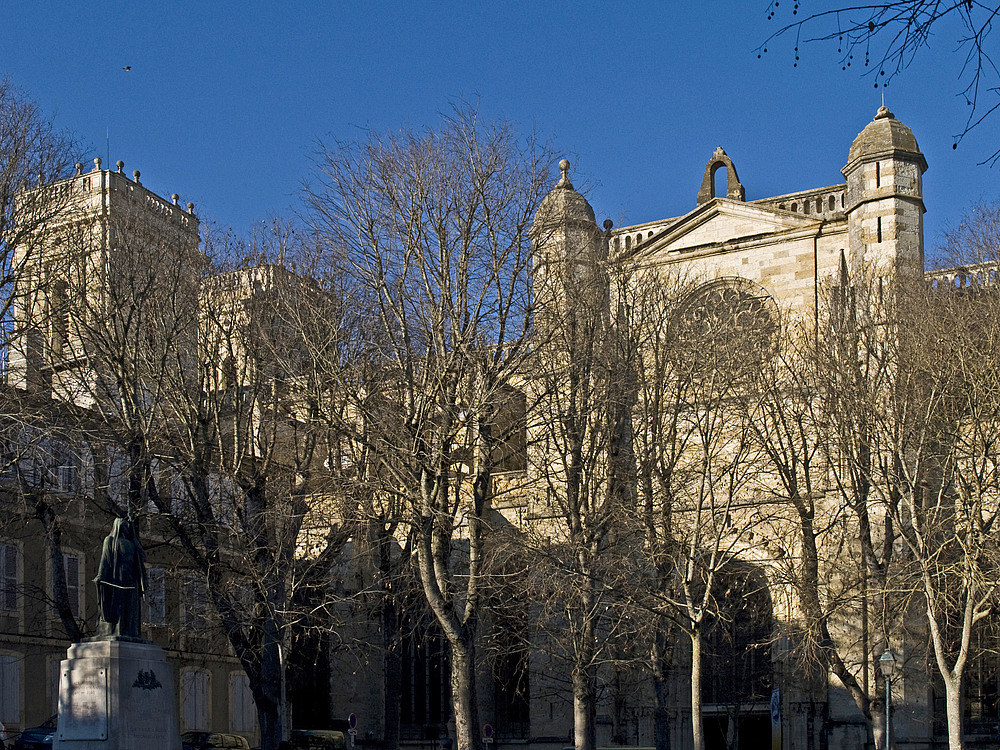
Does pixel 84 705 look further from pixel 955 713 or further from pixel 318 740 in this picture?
pixel 318 740

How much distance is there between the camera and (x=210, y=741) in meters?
26.8

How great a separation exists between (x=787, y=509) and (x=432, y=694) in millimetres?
12823

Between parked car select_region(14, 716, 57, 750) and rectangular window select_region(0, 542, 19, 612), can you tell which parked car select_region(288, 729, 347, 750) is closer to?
parked car select_region(14, 716, 57, 750)

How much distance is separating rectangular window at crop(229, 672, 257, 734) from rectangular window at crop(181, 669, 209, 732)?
3.93ft

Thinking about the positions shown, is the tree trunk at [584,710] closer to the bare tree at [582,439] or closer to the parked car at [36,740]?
the bare tree at [582,439]

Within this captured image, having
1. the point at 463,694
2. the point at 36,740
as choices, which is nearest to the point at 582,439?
the point at 463,694

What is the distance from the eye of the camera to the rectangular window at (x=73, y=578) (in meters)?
29.1

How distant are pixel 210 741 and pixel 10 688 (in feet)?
14.2

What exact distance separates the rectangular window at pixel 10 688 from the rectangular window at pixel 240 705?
8.33 metres

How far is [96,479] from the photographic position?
23.1m

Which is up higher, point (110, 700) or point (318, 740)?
point (110, 700)

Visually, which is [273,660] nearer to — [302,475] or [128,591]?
[302,475]

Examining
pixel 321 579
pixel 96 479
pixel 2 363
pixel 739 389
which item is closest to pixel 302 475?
pixel 321 579

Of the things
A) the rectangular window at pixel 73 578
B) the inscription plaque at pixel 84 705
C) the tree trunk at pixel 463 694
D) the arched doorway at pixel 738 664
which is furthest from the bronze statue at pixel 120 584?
the arched doorway at pixel 738 664
